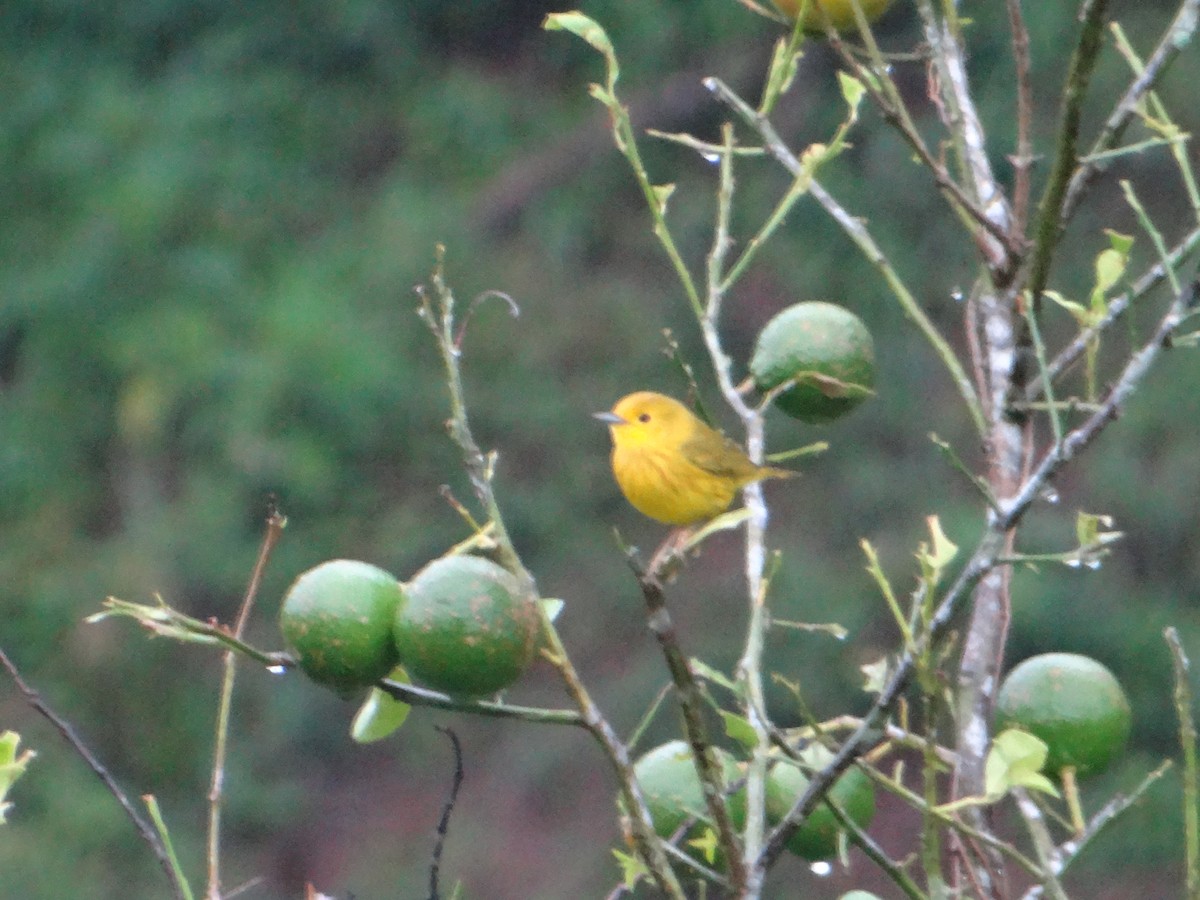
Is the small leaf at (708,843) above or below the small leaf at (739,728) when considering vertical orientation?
below

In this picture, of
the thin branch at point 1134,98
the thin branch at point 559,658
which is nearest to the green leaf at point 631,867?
the thin branch at point 559,658

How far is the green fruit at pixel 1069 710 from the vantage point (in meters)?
1.14

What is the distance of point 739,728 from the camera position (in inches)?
37.3

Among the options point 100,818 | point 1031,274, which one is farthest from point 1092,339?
point 100,818

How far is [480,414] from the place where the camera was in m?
6.16

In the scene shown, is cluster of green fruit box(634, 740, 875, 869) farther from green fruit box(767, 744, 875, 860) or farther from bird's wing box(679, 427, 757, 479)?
bird's wing box(679, 427, 757, 479)

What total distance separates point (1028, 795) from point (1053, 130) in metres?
5.56

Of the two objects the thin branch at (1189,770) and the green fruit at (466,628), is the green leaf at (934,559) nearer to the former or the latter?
the thin branch at (1189,770)

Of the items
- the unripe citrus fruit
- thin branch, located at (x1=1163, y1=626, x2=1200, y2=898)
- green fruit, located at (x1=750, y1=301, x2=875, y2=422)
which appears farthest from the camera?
green fruit, located at (x1=750, y1=301, x2=875, y2=422)

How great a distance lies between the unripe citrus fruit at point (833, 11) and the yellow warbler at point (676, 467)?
83 cm

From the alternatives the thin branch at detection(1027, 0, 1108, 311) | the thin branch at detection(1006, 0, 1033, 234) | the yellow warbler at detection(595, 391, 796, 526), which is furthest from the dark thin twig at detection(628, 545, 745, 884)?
the yellow warbler at detection(595, 391, 796, 526)

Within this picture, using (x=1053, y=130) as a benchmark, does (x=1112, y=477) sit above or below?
below

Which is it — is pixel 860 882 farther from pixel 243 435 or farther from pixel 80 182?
pixel 80 182

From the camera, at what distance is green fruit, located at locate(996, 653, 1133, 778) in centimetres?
114
